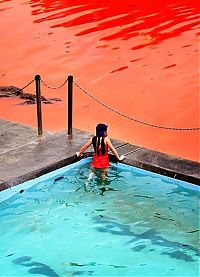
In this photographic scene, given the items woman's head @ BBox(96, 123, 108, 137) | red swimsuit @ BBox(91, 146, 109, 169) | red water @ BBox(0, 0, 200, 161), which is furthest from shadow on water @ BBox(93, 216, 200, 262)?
red water @ BBox(0, 0, 200, 161)

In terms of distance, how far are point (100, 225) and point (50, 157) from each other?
1.77 m

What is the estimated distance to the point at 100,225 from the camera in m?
7.25

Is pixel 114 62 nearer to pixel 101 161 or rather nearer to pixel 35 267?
pixel 101 161

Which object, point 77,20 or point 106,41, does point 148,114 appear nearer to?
point 106,41

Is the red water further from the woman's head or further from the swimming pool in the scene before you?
the woman's head

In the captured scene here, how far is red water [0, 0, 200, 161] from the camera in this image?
11.2m

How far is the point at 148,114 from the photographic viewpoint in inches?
453

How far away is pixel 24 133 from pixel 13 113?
2436mm

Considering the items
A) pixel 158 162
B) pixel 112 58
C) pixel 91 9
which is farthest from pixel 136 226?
pixel 91 9

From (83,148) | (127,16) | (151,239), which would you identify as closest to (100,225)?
(151,239)

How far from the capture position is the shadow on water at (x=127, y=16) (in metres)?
18.7

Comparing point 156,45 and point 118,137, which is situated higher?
point 156,45

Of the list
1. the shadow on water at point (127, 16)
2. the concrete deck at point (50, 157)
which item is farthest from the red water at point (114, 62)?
the concrete deck at point (50, 157)

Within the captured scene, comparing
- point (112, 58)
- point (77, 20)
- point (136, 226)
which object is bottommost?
point (136, 226)
